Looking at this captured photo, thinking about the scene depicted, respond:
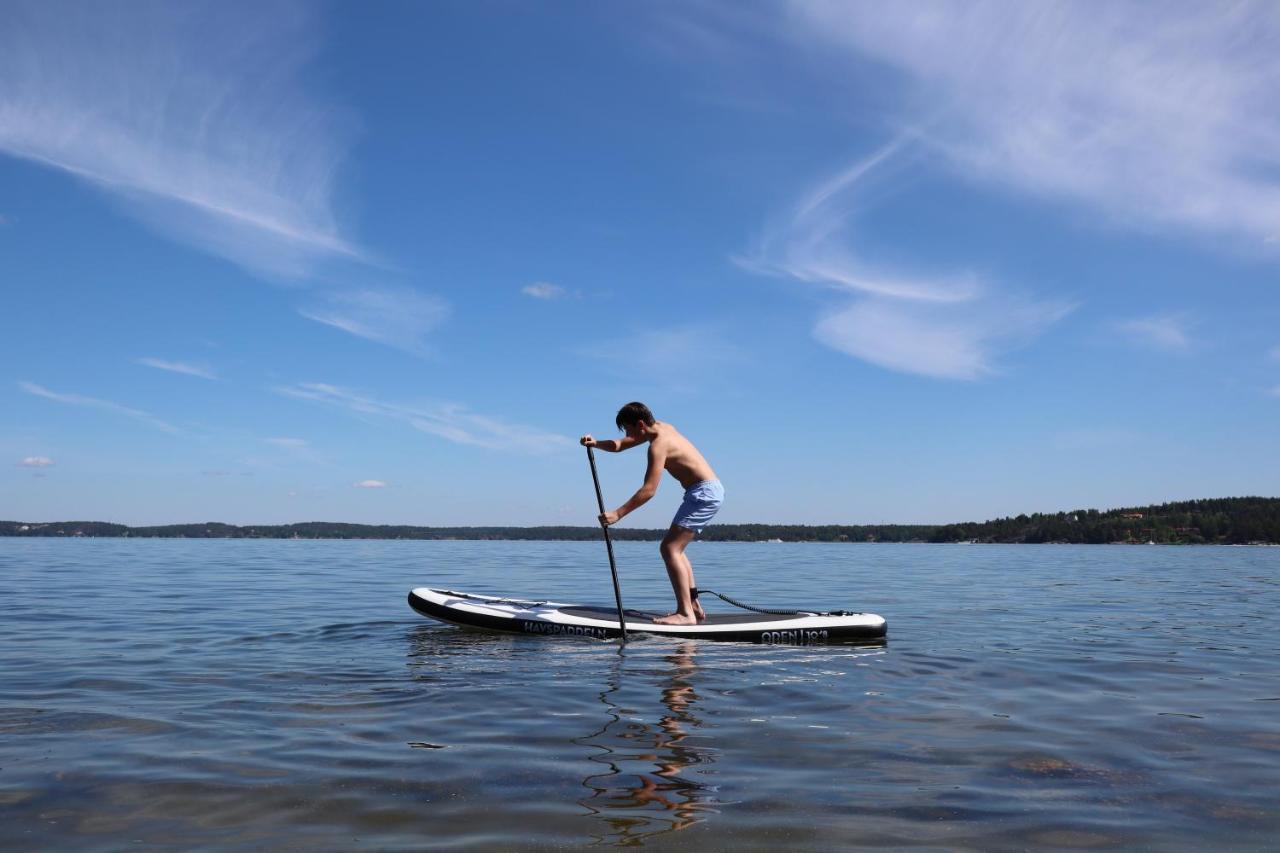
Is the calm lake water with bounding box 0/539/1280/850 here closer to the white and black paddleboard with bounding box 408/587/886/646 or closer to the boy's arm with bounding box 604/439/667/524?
the white and black paddleboard with bounding box 408/587/886/646

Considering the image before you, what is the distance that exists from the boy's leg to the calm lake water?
2.25 ft

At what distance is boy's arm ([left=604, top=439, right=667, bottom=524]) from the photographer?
9711mm

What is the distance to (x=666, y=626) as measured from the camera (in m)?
10.2

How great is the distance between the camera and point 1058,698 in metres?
7.05

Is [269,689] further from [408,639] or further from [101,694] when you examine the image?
[408,639]

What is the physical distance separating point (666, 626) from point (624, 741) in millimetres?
4876

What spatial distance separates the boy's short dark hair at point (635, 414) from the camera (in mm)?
9828

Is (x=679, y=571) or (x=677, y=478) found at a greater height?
(x=677, y=478)

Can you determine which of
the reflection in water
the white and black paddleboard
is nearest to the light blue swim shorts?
the white and black paddleboard

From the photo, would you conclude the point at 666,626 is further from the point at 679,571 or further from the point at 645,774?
the point at 645,774

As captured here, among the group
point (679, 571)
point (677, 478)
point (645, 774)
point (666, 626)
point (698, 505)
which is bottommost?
point (645, 774)

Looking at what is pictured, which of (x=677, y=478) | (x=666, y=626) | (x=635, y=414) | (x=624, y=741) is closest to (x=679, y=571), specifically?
(x=666, y=626)

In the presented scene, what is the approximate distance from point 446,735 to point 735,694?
2.57 m

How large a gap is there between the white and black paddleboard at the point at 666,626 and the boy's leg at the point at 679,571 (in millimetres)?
185
